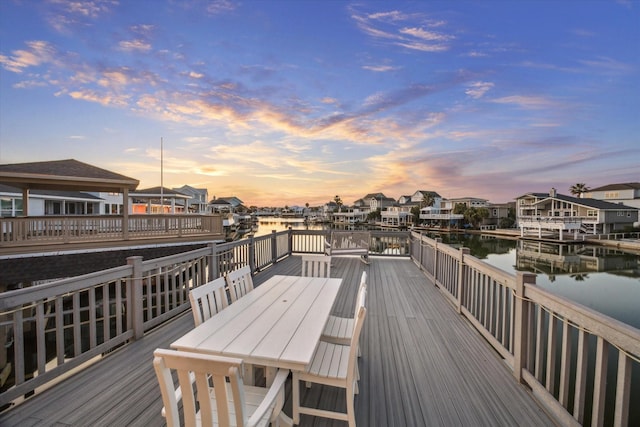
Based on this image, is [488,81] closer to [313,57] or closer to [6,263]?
[313,57]

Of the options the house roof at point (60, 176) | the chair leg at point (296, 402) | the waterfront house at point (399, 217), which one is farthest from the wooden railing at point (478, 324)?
the waterfront house at point (399, 217)

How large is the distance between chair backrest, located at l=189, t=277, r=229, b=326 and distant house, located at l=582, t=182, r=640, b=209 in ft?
176

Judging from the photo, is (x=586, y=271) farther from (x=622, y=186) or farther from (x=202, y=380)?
(x=622, y=186)

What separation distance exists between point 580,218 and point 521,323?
3893cm

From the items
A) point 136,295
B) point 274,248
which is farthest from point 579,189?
point 136,295

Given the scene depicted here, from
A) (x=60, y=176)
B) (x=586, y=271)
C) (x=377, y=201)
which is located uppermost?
(x=377, y=201)

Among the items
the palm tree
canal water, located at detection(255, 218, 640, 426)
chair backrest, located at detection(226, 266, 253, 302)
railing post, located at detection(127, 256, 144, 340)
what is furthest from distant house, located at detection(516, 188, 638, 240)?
railing post, located at detection(127, 256, 144, 340)

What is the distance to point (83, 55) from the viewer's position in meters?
7.30

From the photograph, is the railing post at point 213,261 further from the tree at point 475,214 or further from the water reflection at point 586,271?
the tree at point 475,214

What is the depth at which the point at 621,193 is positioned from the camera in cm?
3659

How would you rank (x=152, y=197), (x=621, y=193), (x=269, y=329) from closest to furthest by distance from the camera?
1. (x=269, y=329)
2. (x=152, y=197)
3. (x=621, y=193)

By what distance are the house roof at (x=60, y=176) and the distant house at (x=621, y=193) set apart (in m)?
55.3

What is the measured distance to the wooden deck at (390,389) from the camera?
192 cm

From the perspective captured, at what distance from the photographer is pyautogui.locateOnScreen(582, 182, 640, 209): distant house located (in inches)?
1389
